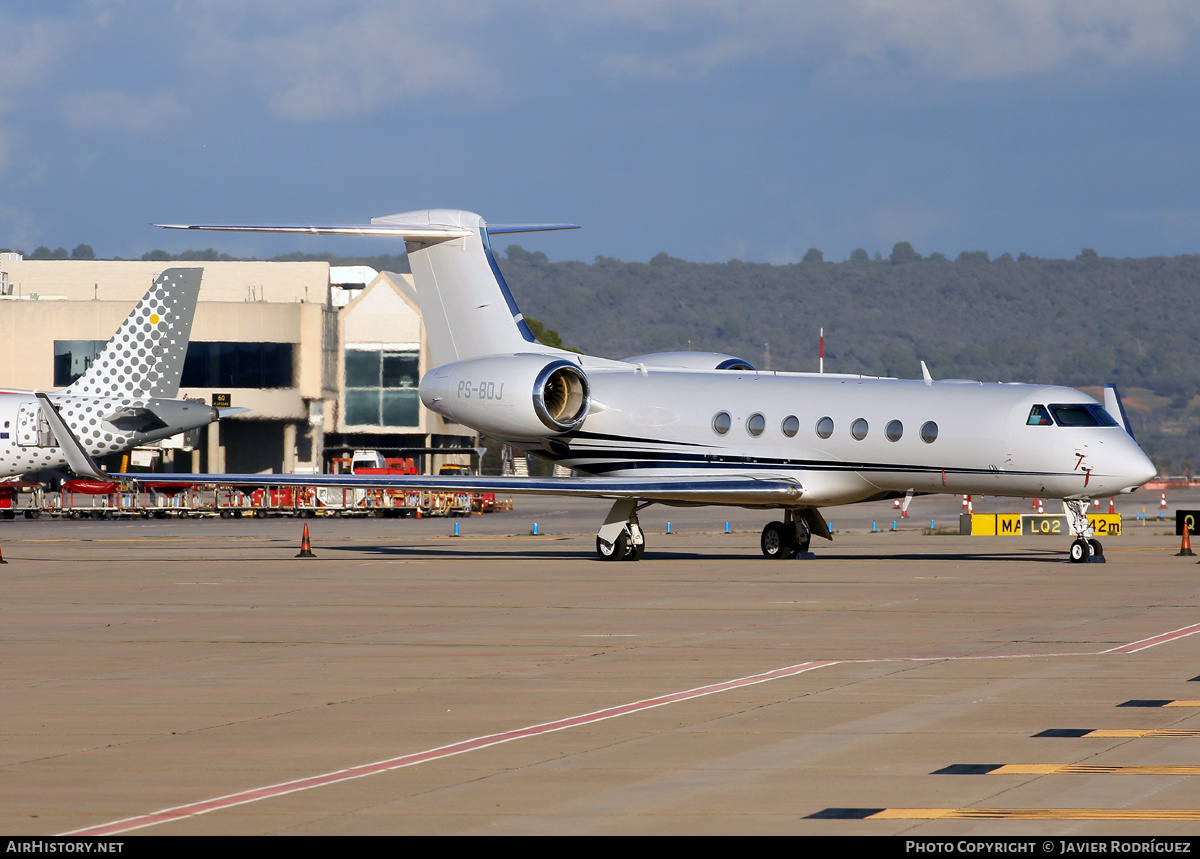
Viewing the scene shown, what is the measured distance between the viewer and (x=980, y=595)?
19.8 m

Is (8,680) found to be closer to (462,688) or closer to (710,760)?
(462,688)

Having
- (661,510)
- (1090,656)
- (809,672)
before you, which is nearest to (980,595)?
(1090,656)

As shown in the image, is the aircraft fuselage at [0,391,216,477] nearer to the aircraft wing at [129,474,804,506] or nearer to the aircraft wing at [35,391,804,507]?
the aircraft wing at [35,391,804,507]

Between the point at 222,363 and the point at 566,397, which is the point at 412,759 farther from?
the point at 222,363

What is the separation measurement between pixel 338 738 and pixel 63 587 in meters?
13.1

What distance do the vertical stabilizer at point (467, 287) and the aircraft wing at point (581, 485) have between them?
4.49 m

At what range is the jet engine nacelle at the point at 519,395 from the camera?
27.9 m

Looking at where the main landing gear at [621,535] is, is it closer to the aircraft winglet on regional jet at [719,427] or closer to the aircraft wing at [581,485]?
the aircraft winglet on regional jet at [719,427]

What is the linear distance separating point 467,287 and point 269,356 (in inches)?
1988

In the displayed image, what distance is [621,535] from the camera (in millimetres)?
27422

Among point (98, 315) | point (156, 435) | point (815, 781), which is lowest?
point (815, 781)

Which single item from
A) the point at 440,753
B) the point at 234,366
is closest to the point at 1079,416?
the point at 440,753

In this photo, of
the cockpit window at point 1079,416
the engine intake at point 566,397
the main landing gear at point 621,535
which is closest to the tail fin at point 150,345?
the engine intake at point 566,397

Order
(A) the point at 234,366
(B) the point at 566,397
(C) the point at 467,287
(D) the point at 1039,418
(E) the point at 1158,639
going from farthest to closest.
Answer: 1. (A) the point at 234,366
2. (C) the point at 467,287
3. (B) the point at 566,397
4. (D) the point at 1039,418
5. (E) the point at 1158,639
